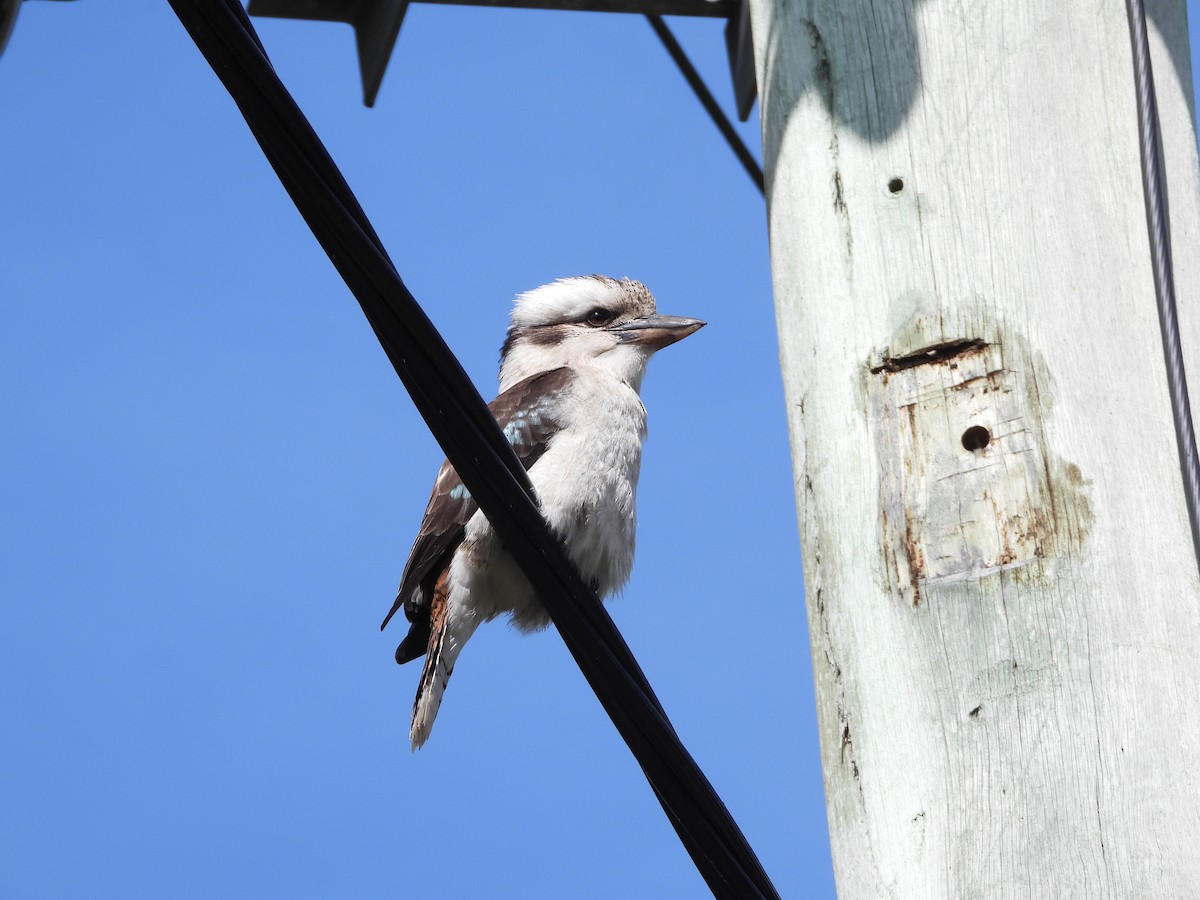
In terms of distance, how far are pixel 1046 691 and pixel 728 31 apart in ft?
7.71

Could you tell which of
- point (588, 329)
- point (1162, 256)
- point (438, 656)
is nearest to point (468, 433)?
point (1162, 256)

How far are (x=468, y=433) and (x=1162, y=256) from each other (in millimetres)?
1021

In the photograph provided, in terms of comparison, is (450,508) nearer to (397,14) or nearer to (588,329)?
(588,329)

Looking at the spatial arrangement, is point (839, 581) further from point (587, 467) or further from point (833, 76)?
point (587, 467)

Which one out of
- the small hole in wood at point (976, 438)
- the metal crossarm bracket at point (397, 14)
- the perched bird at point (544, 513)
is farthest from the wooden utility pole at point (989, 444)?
the perched bird at point (544, 513)

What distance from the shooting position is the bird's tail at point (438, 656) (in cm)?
378

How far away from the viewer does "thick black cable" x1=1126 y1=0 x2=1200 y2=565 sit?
2.04m

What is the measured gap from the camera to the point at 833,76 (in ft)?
8.06

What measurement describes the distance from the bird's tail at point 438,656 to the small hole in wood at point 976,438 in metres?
1.92

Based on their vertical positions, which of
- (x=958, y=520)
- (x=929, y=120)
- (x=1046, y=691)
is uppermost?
(x=929, y=120)

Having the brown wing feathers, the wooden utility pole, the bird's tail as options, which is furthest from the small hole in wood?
the bird's tail

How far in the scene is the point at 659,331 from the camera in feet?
15.2

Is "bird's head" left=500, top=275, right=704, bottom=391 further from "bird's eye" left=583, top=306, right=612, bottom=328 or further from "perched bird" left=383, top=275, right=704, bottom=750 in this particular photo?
"perched bird" left=383, top=275, right=704, bottom=750

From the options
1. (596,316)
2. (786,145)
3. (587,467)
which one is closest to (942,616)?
(786,145)
